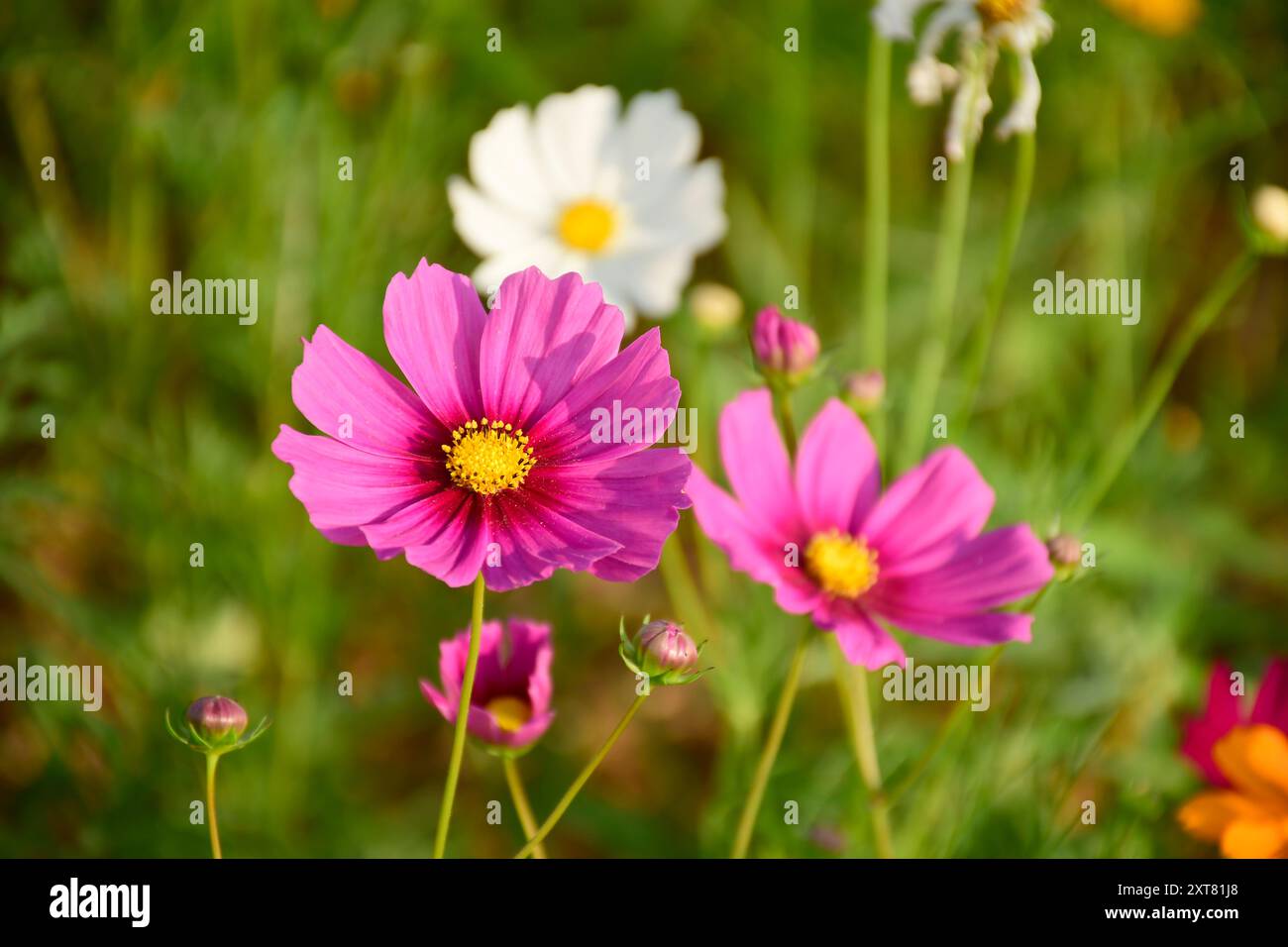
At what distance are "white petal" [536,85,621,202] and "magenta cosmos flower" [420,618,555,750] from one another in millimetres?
654

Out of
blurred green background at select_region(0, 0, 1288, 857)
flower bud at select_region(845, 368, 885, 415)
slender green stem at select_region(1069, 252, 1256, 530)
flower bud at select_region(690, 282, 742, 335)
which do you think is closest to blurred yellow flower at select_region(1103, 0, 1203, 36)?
blurred green background at select_region(0, 0, 1288, 857)

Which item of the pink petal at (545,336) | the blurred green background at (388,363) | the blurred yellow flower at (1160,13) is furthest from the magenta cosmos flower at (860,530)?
the blurred yellow flower at (1160,13)

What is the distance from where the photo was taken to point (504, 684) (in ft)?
2.63

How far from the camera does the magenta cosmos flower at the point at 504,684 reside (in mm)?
731

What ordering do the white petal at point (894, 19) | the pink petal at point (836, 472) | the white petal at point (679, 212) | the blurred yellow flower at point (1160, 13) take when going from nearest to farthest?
the pink petal at point (836, 472)
the white petal at point (894, 19)
the white petal at point (679, 212)
the blurred yellow flower at point (1160, 13)

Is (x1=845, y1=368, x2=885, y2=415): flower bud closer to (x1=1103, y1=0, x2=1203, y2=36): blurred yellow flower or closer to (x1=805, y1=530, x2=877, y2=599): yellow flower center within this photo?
(x1=805, y1=530, x2=877, y2=599): yellow flower center

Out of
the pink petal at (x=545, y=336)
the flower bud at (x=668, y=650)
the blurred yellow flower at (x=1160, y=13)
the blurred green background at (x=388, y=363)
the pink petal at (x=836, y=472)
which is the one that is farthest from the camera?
the blurred yellow flower at (x=1160, y=13)

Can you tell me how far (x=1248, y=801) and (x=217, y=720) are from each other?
708 millimetres

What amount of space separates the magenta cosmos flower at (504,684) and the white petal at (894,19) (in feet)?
1.85

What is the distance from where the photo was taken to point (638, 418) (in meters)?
0.73

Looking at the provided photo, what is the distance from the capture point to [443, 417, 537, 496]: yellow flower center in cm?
77

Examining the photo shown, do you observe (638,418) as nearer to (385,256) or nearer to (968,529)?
(968,529)

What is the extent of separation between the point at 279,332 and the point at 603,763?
0.72 metres

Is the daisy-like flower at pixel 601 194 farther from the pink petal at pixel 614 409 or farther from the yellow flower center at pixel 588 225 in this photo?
the pink petal at pixel 614 409
